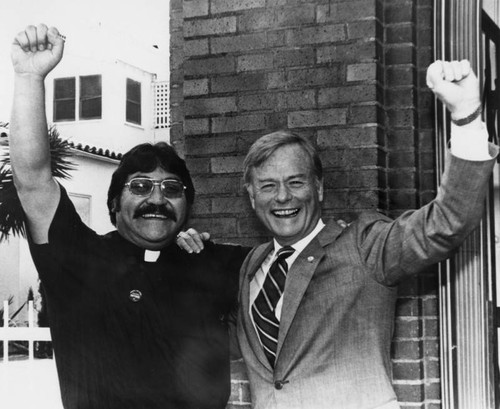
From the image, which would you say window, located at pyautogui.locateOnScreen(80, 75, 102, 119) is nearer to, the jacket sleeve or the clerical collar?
the clerical collar

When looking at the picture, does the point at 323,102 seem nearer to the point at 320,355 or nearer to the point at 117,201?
the point at 117,201

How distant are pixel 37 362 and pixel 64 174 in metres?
1.02

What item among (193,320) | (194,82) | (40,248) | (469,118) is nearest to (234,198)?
(194,82)

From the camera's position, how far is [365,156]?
12.4ft

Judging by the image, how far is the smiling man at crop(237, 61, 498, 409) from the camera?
106 inches

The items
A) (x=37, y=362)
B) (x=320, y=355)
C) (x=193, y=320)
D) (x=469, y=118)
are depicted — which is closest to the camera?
(x=469, y=118)

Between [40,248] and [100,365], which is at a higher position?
[40,248]

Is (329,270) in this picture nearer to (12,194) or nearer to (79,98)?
(79,98)

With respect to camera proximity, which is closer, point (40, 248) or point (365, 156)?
point (40, 248)

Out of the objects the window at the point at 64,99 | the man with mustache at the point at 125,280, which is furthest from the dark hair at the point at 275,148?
the window at the point at 64,99

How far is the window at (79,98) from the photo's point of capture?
12.8 ft

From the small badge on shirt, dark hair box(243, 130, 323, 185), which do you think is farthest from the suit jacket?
the small badge on shirt

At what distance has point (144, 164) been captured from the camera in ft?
11.1

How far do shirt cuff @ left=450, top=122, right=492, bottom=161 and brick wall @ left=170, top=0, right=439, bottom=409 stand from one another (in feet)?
3.49
